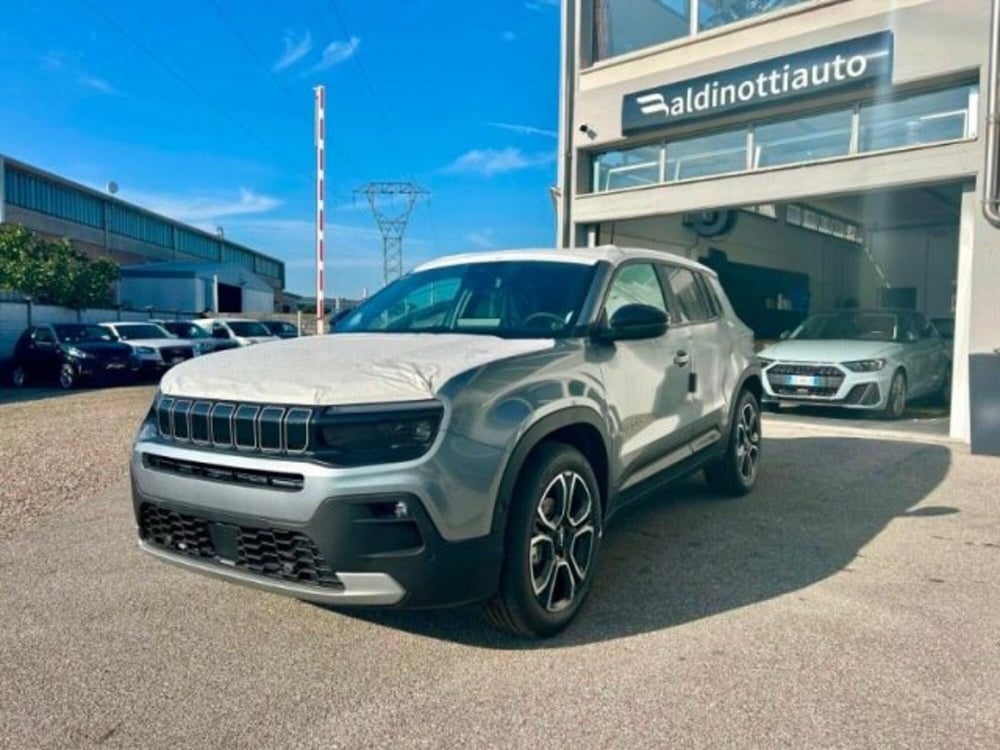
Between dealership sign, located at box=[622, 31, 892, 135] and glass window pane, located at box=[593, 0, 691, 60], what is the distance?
93cm

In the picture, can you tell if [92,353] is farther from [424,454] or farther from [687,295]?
[424,454]

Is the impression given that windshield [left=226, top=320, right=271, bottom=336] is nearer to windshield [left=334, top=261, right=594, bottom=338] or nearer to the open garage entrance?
the open garage entrance

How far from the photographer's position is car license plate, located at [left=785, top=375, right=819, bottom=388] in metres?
9.57

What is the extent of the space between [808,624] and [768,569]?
0.74 metres

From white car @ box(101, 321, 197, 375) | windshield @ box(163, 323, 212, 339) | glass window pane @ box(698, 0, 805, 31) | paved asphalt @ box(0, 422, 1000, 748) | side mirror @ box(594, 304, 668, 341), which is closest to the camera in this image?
paved asphalt @ box(0, 422, 1000, 748)

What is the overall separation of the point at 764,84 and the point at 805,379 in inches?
154

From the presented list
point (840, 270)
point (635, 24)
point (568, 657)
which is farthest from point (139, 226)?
point (568, 657)

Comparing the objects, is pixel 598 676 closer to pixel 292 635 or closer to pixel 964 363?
pixel 292 635

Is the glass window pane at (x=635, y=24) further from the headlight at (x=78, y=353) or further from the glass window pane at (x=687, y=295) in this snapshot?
the headlight at (x=78, y=353)

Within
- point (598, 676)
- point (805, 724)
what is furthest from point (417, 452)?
point (805, 724)

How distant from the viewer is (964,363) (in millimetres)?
8031

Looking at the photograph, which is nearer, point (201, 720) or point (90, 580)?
point (201, 720)

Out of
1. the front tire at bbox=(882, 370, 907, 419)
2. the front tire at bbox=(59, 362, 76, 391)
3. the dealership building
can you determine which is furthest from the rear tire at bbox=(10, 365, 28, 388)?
the front tire at bbox=(882, 370, 907, 419)

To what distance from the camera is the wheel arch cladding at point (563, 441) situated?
9.41 ft
